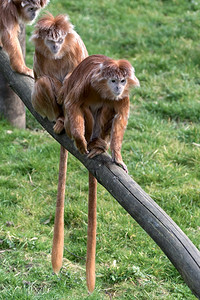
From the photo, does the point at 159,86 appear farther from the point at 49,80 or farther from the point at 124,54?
the point at 49,80

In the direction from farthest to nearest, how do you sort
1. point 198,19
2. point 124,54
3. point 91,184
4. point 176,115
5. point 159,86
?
point 198,19
point 124,54
point 159,86
point 176,115
point 91,184

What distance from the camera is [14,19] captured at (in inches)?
152

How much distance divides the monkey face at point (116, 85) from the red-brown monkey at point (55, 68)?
45cm

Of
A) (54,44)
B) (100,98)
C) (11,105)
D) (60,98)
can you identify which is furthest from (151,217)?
(11,105)

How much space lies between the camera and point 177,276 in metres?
3.36

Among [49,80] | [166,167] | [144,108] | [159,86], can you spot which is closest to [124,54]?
[159,86]

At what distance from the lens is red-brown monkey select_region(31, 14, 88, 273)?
285 cm

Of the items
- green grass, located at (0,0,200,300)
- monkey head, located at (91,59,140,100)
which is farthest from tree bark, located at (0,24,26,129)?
monkey head, located at (91,59,140,100)

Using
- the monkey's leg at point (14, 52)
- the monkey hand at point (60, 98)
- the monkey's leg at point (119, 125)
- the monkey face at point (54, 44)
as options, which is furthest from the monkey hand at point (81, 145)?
the monkey's leg at point (14, 52)

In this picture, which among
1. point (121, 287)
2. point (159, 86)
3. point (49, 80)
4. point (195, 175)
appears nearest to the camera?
point (49, 80)

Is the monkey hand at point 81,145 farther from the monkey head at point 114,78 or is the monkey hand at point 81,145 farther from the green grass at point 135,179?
the green grass at point 135,179

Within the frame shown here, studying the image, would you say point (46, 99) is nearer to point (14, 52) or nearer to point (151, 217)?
point (14, 52)

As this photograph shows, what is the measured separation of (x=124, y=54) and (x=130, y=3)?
1429 millimetres

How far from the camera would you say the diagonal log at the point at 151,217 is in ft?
6.33
